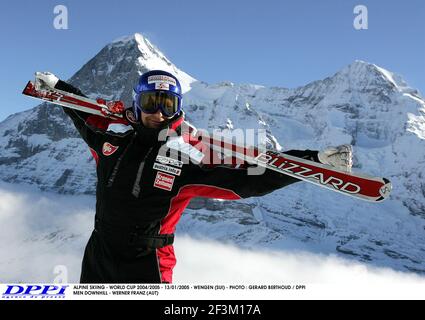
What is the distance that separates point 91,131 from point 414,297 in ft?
15.5

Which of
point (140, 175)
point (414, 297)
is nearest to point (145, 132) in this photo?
point (140, 175)

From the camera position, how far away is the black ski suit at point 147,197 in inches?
223

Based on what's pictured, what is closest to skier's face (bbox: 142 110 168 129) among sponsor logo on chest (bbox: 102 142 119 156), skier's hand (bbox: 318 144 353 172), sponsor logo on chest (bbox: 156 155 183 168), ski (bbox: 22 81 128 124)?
sponsor logo on chest (bbox: 156 155 183 168)

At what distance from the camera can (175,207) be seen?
234 inches

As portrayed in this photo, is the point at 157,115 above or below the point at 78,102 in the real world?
below

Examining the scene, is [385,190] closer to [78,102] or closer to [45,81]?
[78,102]

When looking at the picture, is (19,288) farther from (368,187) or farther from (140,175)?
(368,187)

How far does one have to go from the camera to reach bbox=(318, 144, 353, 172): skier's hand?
208 inches

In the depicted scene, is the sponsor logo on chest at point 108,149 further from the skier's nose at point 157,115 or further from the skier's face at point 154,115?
the skier's nose at point 157,115

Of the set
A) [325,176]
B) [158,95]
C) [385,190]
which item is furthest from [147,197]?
[385,190]

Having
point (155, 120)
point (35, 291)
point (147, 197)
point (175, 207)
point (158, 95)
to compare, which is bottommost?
point (35, 291)

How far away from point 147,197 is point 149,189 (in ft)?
0.34
